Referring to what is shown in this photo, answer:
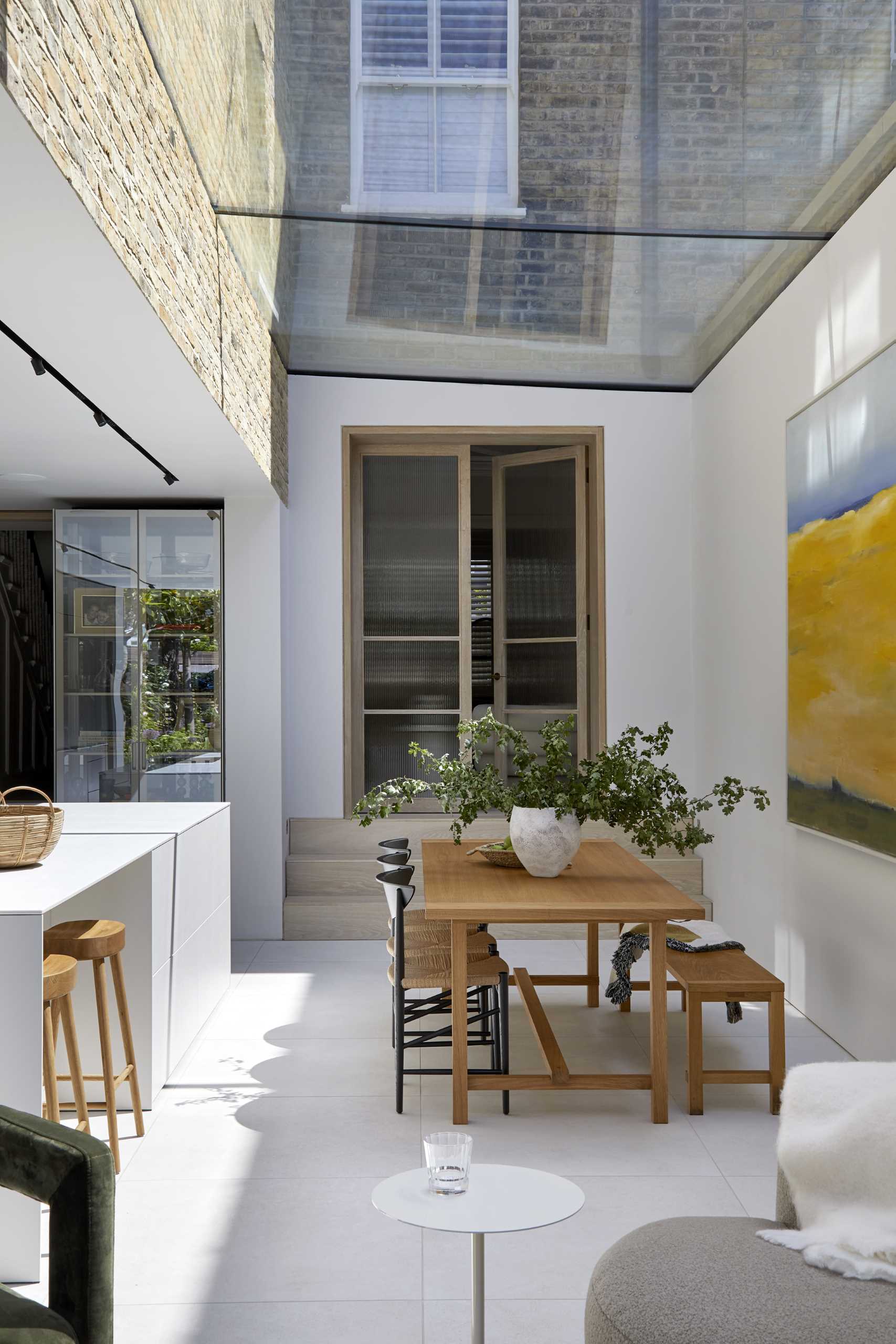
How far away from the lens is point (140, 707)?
6.36 meters

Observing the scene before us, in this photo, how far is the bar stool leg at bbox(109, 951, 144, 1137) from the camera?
351 cm

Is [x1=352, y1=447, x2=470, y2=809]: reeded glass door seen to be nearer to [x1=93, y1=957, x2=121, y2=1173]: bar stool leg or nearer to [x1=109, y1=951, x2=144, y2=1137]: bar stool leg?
[x1=109, y1=951, x2=144, y2=1137]: bar stool leg

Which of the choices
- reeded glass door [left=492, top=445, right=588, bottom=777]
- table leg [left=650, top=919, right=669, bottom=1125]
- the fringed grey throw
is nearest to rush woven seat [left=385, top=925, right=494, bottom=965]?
the fringed grey throw

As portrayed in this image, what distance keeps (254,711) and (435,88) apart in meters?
3.83

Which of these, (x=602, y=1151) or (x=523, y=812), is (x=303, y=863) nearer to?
(x=523, y=812)

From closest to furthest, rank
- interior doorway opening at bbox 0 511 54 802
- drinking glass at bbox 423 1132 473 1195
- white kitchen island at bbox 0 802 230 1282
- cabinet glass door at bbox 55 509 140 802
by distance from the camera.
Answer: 1. drinking glass at bbox 423 1132 473 1195
2. white kitchen island at bbox 0 802 230 1282
3. cabinet glass door at bbox 55 509 140 802
4. interior doorway opening at bbox 0 511 54 802

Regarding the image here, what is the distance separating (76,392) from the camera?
13.7 ft

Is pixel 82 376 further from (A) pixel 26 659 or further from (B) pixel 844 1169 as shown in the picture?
(A) pixel 26 659

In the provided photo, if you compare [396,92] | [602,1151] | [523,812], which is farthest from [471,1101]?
[396,92]

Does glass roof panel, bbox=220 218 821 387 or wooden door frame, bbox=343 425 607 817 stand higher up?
glass roof panel, bbox=220 218 821 387

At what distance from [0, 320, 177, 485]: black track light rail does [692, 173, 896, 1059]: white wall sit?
2831 mm

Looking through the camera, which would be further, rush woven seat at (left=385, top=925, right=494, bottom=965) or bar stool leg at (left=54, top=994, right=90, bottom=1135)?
rush woven seat at (left=385, top=925, right=494, bottom=965)

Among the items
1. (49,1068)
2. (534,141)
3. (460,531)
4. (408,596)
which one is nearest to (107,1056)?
(49,1068)

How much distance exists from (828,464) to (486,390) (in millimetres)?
2969
